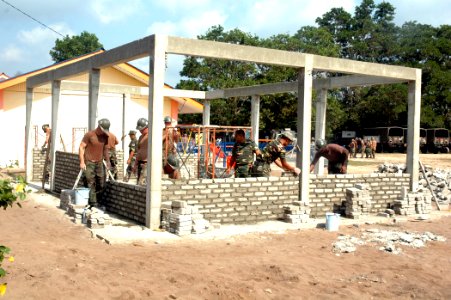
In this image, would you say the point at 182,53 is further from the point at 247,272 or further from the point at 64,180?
the point at 64,180

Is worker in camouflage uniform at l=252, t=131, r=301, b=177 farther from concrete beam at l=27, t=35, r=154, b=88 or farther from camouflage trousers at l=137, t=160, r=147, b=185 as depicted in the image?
concrete beam at l=27, t=35, r=154, b=88

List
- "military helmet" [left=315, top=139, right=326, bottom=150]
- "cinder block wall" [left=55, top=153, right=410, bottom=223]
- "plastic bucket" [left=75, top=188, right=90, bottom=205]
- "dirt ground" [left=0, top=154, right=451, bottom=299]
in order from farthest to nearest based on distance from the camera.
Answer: "military helmet" [left=315, top=139, right=326, bottom=150]
"plastic bucket" [left=75, top=188, right=90, bottom=205]
"cinder block wall" [left=55, top=153, right=410, bottom=223]
"dirt ground" [left=0, top=154, right=451, bottom=299]

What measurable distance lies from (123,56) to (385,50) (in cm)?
4362

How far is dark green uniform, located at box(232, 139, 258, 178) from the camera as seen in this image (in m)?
9.48

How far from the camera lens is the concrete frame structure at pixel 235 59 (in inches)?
318

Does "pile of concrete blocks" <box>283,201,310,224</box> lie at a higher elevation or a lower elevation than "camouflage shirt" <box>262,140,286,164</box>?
lower

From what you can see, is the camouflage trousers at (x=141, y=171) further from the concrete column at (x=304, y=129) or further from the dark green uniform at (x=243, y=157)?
the concrete column at (x=304, y=129)

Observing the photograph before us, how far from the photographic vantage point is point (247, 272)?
6.00 metres

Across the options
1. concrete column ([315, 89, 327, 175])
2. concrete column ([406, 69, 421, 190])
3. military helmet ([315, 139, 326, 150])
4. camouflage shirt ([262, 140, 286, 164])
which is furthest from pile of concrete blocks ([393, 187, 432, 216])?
camouflage shirt ([262, 140, 286, 164])

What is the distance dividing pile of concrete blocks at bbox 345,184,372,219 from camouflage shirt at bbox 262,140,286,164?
1679 millimetres

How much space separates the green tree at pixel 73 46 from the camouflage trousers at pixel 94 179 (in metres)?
47.8

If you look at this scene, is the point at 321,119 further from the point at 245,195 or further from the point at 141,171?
the point at 141,171

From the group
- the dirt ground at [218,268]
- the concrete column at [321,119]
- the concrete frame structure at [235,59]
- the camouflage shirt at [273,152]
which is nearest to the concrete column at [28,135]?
the concrete frame structure at [235,59]

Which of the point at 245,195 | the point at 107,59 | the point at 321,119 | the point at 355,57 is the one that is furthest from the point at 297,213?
the point at 355,57
